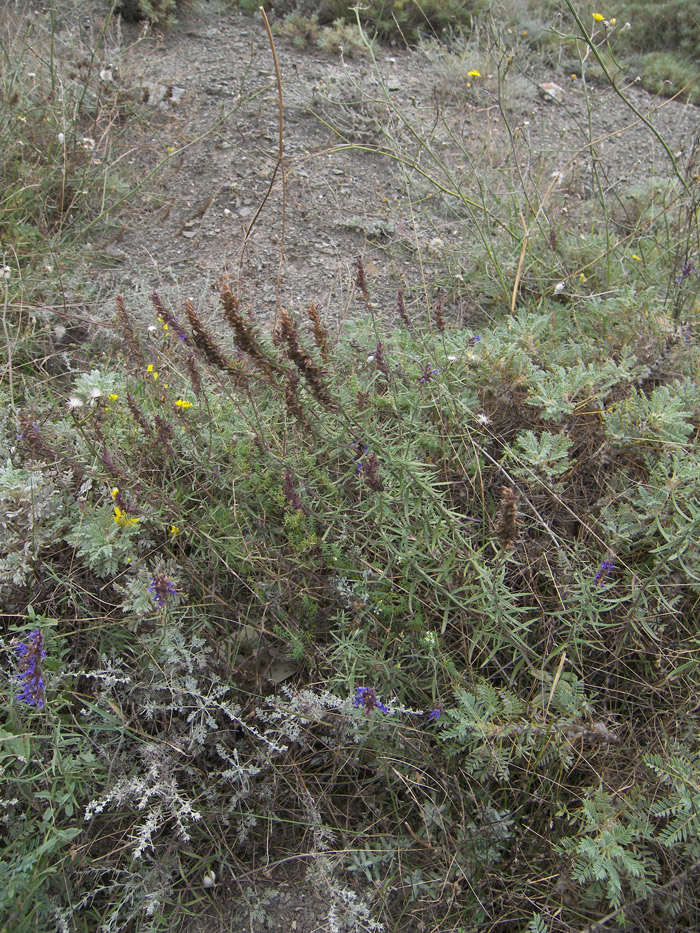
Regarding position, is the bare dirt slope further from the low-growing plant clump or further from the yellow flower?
the yellow flower

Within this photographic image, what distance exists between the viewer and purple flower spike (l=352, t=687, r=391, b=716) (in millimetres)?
1569

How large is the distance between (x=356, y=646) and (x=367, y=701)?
279mm

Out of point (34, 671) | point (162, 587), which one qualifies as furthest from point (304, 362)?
point (34, 671)

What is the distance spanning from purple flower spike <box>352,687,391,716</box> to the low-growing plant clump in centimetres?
1

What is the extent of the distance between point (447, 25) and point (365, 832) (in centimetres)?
617

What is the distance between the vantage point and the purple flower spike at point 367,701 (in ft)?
5.15

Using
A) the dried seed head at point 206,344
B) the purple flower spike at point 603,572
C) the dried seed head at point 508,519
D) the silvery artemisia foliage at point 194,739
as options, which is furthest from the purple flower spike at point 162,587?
the purple flower spike at point 603,572

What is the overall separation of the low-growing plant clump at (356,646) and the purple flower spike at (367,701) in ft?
0.04

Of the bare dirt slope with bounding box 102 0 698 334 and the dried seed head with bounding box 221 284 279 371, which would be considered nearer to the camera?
the dried seed head with bounding box 221 284 279 371

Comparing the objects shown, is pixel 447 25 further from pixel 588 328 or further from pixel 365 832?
pixel 365 832

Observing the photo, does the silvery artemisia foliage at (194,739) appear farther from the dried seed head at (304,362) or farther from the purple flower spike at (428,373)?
the purple flower spike at (428,373)

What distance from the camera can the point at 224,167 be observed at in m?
3.85

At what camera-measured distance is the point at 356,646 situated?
72.3 inches

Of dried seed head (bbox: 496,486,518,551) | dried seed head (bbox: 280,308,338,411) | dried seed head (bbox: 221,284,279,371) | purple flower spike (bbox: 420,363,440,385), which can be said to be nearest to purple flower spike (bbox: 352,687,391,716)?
dried seed head (bbox: 496,486,518,551)
